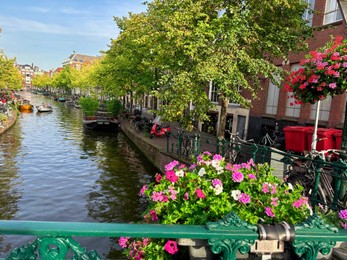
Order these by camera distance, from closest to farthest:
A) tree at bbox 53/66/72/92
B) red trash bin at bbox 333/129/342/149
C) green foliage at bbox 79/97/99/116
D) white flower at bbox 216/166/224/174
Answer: white flower at bbox 216/166/224/174
red trash bin at bbox 333/129/342/149
green foliage at bbox 79/97/99/116
tree at bbox 53/66/72/92

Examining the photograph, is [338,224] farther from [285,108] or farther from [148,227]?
[285,108]

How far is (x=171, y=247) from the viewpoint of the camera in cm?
217

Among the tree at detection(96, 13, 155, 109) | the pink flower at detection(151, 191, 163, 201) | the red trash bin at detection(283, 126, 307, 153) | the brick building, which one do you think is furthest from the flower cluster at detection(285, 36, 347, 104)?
the tree at detection(96, 13, 155, 109)

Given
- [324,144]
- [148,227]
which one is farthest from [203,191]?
[324,144]

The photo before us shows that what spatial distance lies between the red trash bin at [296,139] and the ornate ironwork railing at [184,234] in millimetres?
9508

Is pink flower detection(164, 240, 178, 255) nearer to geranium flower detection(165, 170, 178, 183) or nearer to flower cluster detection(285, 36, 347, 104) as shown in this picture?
geranium flower detection(165, 170, 178, 183)

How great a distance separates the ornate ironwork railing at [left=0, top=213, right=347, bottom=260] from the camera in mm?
1521

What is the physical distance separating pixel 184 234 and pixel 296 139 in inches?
404

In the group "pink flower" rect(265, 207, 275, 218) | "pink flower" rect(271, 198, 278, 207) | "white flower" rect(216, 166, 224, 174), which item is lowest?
"pink flower" rect(265, 207, 275, 218)

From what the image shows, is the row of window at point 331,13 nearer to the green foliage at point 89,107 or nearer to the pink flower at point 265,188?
the pink flower at point 265,188

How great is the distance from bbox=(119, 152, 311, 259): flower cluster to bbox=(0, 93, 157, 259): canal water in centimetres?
560

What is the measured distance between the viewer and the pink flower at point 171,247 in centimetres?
216

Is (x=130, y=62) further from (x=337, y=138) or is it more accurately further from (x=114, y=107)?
(x=337, y=138)

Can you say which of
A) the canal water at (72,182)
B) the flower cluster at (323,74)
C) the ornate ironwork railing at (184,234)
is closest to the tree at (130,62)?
the canal water at (72,182)
